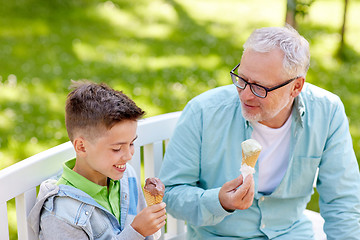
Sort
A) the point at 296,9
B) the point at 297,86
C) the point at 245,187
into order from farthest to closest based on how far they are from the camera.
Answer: the point at 296,9, the point at 297,86, the point at 245,187

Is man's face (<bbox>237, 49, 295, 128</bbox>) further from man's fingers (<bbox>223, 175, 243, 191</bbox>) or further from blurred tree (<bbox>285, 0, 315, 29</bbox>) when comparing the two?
blurred tree (<bbox>285, 0, 315, 29</bbox>)

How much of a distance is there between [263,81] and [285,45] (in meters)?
0.20

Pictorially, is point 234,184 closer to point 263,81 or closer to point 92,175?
point 263,81

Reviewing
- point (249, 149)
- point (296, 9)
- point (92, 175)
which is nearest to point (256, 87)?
point (249, 149)

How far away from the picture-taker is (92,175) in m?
2.34

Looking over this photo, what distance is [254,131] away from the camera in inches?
114

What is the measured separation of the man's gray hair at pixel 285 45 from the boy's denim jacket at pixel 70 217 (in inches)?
41.2

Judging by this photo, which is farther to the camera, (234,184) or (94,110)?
(234,184)

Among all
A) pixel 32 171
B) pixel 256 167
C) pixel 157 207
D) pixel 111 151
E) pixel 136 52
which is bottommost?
pixel 136 52

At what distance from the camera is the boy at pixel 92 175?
86.9 inches

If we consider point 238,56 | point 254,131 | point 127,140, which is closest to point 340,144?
point 254,131

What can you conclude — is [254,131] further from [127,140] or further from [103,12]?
[103,12]

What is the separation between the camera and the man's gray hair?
2.65 m

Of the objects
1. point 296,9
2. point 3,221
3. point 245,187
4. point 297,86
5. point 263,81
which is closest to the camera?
point 3,221
